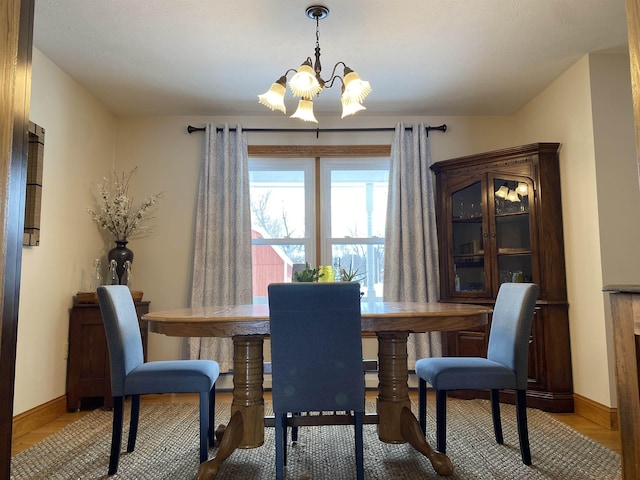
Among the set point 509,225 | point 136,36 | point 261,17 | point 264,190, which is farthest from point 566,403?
point 136,36

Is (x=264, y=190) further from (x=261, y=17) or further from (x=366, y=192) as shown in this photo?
(x=261, y=17)

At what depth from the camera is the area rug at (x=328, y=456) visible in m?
2.14

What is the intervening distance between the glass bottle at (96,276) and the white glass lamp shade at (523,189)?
3.31m

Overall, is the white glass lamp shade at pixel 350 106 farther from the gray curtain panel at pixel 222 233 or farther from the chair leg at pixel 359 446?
the gray curtain panel at pixel 222 233

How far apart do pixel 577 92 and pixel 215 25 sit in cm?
252

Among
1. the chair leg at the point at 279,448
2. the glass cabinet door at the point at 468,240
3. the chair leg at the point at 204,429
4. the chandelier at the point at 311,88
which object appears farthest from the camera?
the glass cabinet door at the point at 468,240

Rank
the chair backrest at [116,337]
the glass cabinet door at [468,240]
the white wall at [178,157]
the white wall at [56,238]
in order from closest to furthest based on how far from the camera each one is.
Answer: the chair backrest at [116,337] < the white wall at [56,238] < the glass cabinet door at [468,240] < the white wall at [178,157]

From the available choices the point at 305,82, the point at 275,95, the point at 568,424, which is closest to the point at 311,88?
the point at 305,82

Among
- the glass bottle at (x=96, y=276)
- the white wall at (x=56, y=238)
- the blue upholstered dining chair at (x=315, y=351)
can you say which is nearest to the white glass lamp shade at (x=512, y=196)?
the blue upholstered dining chair at (x=315, y=351)

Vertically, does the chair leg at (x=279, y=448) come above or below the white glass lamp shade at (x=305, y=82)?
below

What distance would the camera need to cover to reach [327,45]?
2.97m

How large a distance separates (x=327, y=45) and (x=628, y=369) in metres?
2.46

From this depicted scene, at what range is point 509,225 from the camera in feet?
11.8

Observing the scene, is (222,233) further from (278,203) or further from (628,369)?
(628,369)
